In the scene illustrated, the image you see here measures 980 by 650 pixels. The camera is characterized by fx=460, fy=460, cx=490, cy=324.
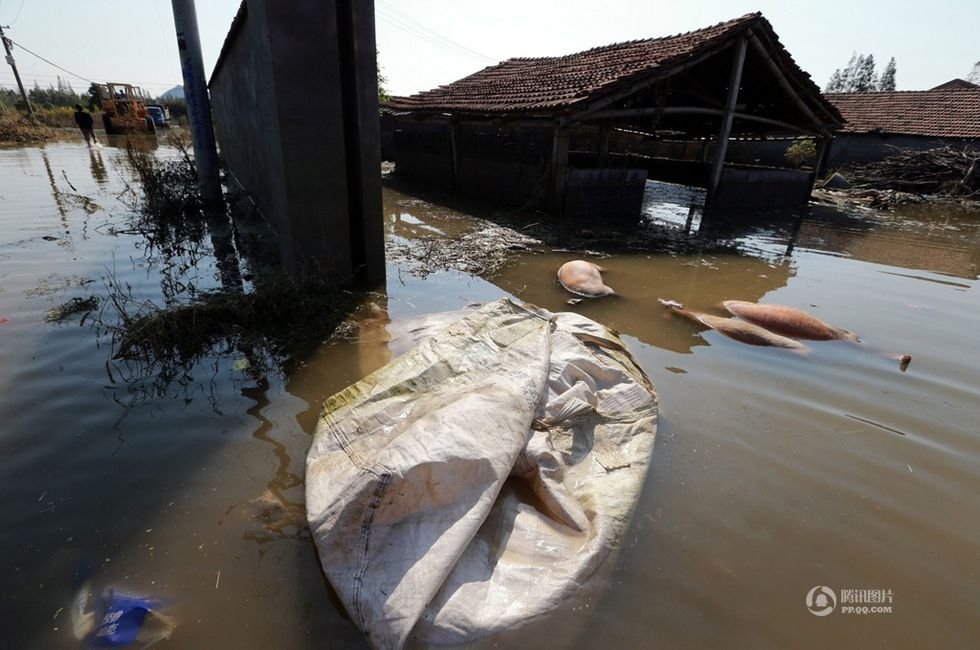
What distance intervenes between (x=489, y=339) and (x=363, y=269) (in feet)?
8.81

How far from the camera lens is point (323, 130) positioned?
4.30 meters

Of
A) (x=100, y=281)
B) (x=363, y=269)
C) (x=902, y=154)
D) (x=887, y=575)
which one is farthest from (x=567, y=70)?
(x=902, y=154)

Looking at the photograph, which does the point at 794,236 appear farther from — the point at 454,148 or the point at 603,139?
the point at 454,148

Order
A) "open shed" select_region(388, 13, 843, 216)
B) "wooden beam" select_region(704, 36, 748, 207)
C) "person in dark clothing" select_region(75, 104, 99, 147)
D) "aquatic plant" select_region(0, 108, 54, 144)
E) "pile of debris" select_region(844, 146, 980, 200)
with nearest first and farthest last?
"open shed" select_region(388, 13, 843, 216), "wooden beam" select_region(704, 36, 748, 207), "pile of debris" select_region(844, 146, 980, 200), "person in dark clothing" select_region(75, 104, 99, 147), "aquatic plant" select_region(0, 108, 54, 144)

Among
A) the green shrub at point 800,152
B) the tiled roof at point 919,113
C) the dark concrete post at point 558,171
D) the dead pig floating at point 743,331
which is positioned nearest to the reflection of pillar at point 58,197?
the dark concrete post at point 558,171

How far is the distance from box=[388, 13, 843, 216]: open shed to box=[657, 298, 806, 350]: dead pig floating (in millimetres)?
4832

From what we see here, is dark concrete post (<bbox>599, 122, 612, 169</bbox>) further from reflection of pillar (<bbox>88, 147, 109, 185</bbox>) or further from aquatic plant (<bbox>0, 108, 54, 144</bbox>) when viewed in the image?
aquatic plant (<bbox>0, 108, 54, 144</bbox>)

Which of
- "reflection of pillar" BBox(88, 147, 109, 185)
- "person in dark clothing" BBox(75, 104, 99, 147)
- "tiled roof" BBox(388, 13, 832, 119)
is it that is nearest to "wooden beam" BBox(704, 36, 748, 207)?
"tiled roof" BBox(388, 13, 832, 119)

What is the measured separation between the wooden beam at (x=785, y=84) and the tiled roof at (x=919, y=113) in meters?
7.57

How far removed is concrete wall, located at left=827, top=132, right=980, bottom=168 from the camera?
16438mm

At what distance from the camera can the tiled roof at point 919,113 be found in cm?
1675

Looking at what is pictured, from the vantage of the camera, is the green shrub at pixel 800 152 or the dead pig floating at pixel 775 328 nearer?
the dead pig floating at pixel 775 328

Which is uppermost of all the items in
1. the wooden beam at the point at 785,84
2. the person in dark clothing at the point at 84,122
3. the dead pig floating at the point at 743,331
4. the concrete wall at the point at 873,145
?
the wooden beam at the point at 785,84

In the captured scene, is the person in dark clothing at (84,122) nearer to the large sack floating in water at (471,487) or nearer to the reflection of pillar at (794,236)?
the large sack floating in water at (471,487)
